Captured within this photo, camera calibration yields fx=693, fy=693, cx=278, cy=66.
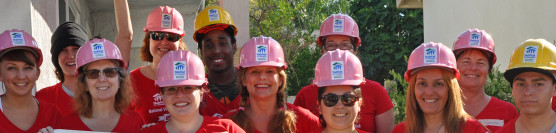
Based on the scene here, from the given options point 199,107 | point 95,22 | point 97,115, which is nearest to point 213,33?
point 199,107

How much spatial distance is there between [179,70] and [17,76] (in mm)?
1109

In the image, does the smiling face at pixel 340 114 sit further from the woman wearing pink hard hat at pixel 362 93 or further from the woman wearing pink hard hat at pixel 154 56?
the woman wearing pink hard hat at pixel 154 56

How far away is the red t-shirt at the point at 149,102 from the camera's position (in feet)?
17.7

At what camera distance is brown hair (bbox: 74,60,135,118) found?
4.78m

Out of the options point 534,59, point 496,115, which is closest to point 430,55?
point 534,59

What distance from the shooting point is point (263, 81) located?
4953mm

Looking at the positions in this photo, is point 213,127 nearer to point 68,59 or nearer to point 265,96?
point 265,96

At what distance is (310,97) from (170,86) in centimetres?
137

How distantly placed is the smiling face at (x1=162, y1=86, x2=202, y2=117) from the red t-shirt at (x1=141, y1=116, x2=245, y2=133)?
0.11 meters

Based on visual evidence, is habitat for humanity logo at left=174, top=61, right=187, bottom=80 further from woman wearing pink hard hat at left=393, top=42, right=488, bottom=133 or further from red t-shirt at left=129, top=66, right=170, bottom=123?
woman wearing pink hard hat at left=393, top=42, right=488, bottom=133

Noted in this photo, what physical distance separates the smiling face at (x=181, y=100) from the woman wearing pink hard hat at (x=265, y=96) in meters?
0.43

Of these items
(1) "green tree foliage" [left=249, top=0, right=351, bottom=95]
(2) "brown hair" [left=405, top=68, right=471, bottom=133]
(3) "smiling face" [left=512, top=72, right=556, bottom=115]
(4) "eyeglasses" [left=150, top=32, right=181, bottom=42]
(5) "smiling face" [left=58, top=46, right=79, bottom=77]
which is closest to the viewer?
(3) "smiling face" [left=512, top=72, right=556, bottom=115]

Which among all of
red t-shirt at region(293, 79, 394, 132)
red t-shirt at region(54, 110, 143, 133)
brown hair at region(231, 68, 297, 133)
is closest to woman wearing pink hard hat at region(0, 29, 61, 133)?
red t-shirt at region(54, 110, 143, 133)

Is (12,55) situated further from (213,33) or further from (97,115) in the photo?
(213,33)
